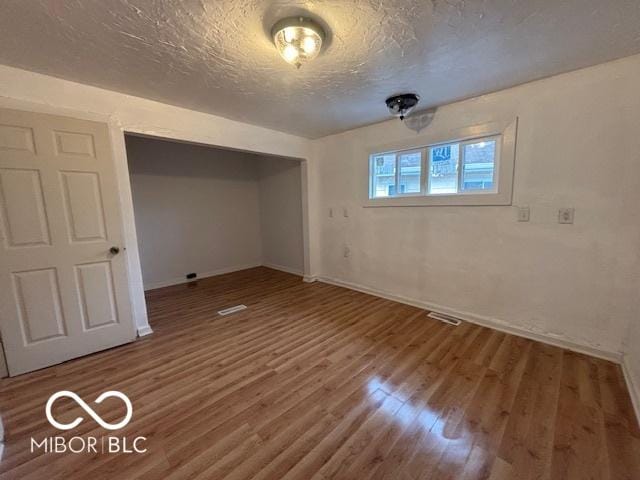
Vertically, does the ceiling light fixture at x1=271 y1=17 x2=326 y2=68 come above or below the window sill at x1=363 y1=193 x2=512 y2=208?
above

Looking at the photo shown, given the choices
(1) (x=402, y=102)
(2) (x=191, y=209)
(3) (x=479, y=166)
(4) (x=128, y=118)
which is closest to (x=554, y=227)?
(3) (x=479, y=166)

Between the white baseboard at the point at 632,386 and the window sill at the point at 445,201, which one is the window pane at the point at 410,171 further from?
the white baseboard at the point at 632,386

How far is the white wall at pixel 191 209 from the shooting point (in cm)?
405

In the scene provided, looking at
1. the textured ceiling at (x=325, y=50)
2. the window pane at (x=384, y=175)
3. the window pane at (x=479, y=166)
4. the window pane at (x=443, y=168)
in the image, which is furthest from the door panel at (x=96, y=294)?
the window pane at (x=479, y=166)

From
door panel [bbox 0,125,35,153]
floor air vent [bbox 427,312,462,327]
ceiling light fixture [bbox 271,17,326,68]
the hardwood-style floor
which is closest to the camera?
the hardwood-style floor

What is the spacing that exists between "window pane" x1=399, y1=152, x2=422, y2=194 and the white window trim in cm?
8

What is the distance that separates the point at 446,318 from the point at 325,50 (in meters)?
2.74

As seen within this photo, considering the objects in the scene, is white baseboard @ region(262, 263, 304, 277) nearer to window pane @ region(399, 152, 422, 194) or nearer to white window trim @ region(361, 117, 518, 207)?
white window trim @ region(361, 117, 518, 207)

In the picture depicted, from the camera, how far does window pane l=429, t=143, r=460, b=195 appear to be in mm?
2754

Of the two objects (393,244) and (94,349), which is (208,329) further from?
(393,244)

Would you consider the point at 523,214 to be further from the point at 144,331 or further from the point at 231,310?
the point at 144,331

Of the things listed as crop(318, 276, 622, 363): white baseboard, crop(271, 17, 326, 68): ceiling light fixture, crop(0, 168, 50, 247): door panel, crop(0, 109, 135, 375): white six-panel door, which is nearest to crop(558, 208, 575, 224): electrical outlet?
crop(318, 276, 622, 363): white baseboard

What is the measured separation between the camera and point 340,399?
66.3 inches

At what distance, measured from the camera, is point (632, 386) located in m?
1.68
